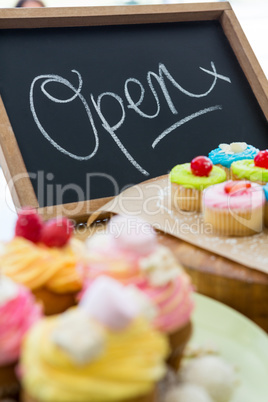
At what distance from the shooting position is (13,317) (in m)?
0.84

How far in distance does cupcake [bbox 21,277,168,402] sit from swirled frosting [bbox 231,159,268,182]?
96cm

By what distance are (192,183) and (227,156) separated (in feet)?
0.77

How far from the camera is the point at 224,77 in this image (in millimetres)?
1835

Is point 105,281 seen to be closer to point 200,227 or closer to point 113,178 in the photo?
point 200,227

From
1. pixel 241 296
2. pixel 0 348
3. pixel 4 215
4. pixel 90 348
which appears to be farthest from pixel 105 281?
pixel 4 215

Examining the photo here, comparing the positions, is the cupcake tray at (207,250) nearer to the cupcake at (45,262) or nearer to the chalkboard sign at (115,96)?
the chalkboard sign at (115,96)

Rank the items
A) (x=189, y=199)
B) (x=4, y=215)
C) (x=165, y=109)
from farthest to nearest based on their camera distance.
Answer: (x=4, y=215), (x=165, y=109), (x=189, y=199)

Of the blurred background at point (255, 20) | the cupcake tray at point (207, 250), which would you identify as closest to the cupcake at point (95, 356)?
the cupcake tray at point (207, 250)

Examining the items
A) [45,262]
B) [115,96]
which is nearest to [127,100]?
[115,96]

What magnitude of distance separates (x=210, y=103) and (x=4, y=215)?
3.08 feet

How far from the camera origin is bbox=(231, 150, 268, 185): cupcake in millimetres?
1586

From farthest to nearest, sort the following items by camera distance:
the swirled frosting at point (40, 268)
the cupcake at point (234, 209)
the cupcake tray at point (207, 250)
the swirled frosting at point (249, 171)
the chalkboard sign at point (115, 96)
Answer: the swirled frosting at point (249, 171) → the chalkboard sign at point (115, 96) → the cupcake at point (234, 209) → the cupcake tray at point (207, 250) → the swirled frosting at point (40, 268)

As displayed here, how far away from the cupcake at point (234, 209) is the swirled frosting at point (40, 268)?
499 mm

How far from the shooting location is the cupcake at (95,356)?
0.69 metres
